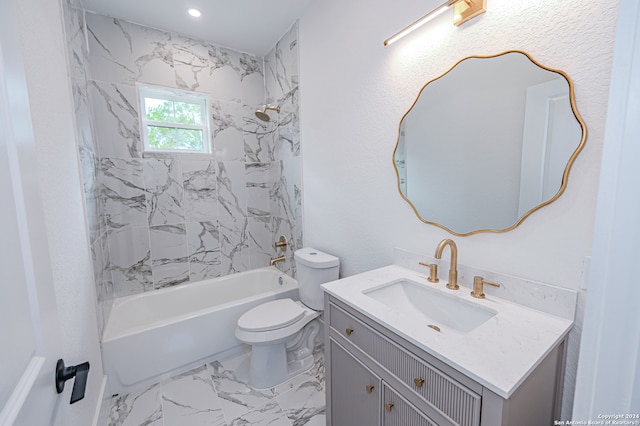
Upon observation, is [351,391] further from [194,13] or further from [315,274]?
[194,13]

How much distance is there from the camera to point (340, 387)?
1.21 metres

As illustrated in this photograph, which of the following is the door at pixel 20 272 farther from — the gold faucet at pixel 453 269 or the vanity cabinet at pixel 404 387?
the gold faucet at pixel 453 269

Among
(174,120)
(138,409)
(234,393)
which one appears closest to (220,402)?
(234,393)

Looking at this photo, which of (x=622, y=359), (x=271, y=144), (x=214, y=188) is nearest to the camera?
(x=622, y=359)

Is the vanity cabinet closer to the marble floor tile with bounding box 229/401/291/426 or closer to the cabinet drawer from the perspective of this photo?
the cabinet drawer

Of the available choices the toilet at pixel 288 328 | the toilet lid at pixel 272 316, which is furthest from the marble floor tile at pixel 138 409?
the toilet lid at pixel 272 316

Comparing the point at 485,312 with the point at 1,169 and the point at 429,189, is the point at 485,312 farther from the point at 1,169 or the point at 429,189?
the point at 1,169

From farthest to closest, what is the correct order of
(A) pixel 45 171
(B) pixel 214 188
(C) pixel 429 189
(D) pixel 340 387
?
(B) pixel 214 188 → (C) pixel 429 189 → (D) pixel 340 387 → (A) pixel 45 171

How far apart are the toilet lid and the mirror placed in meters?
1.16

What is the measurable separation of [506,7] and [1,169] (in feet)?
5.21

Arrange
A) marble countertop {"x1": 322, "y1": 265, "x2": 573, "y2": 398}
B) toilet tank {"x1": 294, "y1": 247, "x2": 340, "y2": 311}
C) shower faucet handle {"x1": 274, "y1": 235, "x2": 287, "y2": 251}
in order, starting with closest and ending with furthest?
1. marble countertop {"x1": 322, "y1": 265, "x2": 573, "y2": 398}
2. toilet tank {"x1": 294, "y1": 247, "x2": 340, "y2": 311}
3. shower faucet handle {"x1": 274, "y1": 235, "x2": 287, "y2": 251}

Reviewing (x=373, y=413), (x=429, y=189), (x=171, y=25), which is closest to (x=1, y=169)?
(x=373, y=413)

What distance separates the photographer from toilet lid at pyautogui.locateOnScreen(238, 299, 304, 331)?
1.73 metres

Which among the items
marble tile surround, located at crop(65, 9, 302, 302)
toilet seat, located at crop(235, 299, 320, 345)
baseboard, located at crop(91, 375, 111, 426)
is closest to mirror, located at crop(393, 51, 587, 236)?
toilet seat, located at crop(235, 299, 320, 345)
